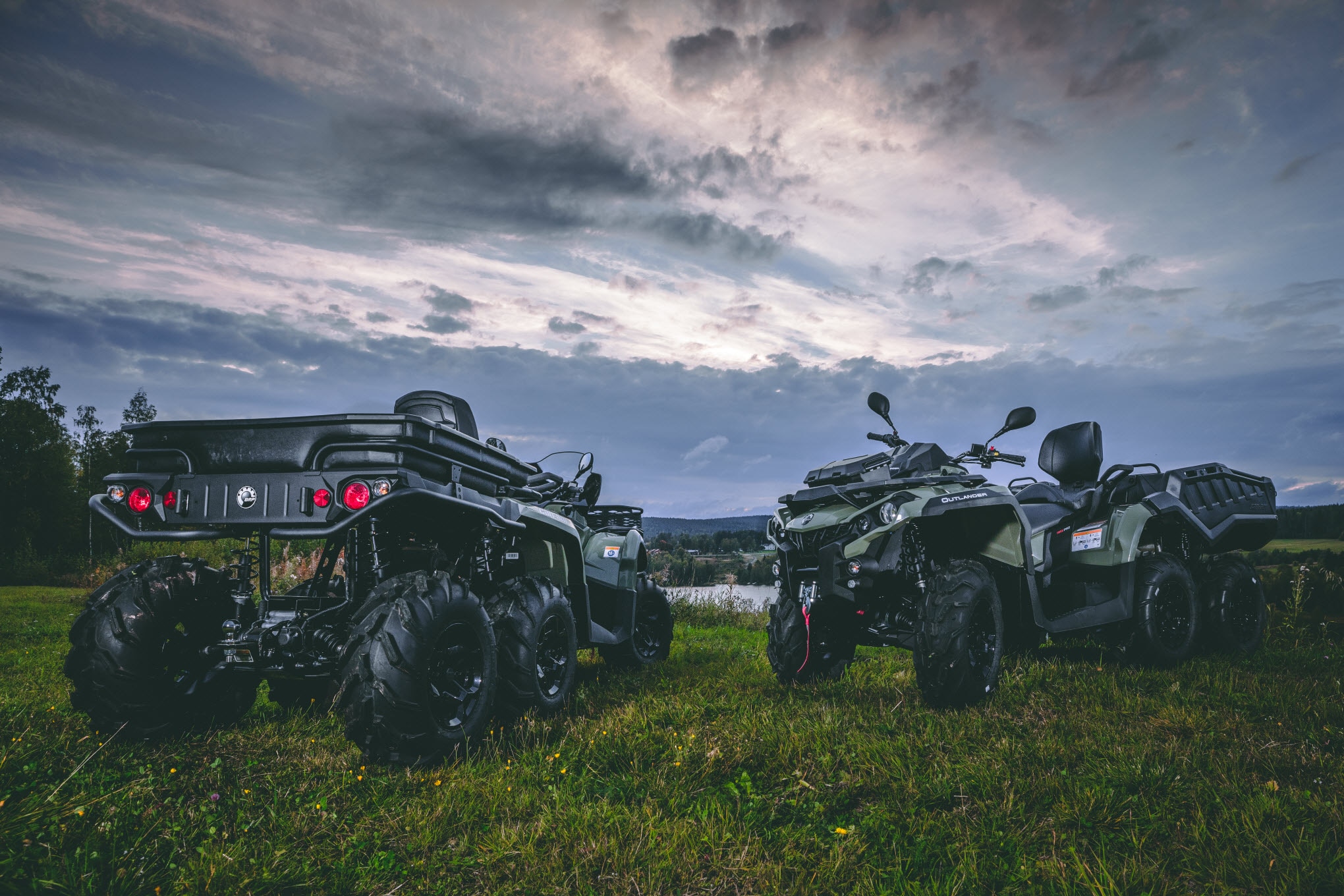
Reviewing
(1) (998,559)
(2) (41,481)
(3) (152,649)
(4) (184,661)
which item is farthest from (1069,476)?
(2) (41,481)

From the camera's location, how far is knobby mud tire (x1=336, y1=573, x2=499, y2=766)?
3.32 m

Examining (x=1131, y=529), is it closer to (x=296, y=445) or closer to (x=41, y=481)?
(x=296, y=445)

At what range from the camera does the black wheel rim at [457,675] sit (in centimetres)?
371

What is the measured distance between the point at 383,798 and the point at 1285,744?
429 centimetres

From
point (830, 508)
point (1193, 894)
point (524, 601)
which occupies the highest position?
point (830, 508)

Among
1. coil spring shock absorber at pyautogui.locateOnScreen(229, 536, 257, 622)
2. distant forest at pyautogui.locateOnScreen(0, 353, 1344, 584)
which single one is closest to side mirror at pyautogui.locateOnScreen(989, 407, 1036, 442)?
coil spring shock absorber at pyautogui.locateOnScreen(229, 536, 257, 622)

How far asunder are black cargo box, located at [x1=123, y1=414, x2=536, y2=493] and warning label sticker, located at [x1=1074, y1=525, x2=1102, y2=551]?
16.9 feet

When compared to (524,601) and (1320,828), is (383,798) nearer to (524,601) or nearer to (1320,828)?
(524,601)

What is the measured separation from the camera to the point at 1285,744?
12.0ft

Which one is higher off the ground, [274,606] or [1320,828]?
[274,606]

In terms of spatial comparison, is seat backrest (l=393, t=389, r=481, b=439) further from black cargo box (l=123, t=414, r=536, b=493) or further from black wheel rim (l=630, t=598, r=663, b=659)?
black wheel rim (l=630, t=598, r=663, b=659)

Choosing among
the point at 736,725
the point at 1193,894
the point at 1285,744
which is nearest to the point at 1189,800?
the point at 1193,894

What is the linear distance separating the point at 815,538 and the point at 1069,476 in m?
3.32

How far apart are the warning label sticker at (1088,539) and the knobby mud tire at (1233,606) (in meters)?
1.60
